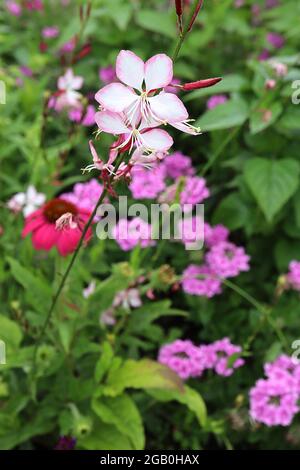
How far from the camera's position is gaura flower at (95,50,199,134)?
0.59m

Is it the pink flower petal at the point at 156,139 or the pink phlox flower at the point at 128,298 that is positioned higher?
the pink phlox flower at the point at 128,298

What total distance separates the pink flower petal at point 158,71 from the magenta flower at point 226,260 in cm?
90

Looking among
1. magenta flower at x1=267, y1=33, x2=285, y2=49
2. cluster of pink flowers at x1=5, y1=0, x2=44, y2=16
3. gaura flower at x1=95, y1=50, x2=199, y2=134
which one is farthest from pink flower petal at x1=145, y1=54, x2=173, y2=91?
cluster of pink flowers at x1=5, y1=0, x2=44, y2=16

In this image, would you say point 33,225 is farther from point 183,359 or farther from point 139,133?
point 139,133

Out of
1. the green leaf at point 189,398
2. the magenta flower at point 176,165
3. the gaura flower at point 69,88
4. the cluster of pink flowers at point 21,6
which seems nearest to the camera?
the green leaf at point 189,398

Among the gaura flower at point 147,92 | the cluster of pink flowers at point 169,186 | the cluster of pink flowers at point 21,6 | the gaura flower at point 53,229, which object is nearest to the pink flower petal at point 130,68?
the gaura flower at point 147,92

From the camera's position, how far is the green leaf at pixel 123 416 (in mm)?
1128

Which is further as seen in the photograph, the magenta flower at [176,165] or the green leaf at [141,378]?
the magenta flower at [176,165]

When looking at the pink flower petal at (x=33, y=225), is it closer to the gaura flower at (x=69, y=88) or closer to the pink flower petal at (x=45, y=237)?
the pink flower petal at (x=45, y=237)

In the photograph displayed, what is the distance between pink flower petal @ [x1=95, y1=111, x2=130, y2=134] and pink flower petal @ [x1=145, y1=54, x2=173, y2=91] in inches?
1.7

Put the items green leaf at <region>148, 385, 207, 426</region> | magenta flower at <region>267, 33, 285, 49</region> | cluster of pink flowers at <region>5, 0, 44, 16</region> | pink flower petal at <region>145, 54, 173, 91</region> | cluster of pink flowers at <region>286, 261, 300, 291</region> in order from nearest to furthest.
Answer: pink flower petal at <region>145, 54, 173, 91</region>, green leaf at <region>148, 385, 207, 426</region>, cluster of pink flowers at <region>286, 261, 300, 291</region>, magenta flower at <region>267, 33, 285, 49</region>, cluster of pink flowers at <region>5, 0, 44, 16</region>

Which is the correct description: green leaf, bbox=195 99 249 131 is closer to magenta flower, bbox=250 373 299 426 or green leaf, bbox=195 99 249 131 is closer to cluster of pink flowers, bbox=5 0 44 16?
magenta flower, bbox=250 373 299 426

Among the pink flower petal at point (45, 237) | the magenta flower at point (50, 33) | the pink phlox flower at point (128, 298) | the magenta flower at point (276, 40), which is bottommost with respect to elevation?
the pink phlox flower at point (128, 298)

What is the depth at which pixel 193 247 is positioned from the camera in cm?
150
